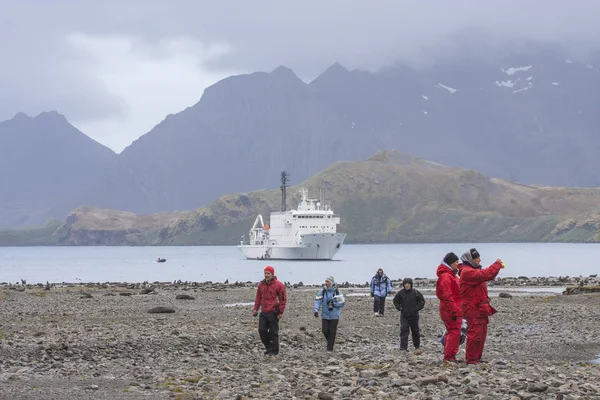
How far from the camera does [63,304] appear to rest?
139 feet

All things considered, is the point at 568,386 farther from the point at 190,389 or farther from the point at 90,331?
the point at 90,331

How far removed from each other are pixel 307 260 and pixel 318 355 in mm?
132778

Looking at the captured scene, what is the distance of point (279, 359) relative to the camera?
823 inches

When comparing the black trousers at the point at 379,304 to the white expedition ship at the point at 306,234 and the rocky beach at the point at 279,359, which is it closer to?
the rocky beach at the point at 279,359

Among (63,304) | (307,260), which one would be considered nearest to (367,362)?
(63,304)

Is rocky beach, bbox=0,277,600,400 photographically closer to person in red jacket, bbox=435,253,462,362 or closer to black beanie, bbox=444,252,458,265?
person in red jacket, bbox=435,253,462,362

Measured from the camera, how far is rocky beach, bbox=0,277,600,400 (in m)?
15.2

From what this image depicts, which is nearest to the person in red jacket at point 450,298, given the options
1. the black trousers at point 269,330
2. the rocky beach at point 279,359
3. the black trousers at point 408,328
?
the rocky beach at point 279,359

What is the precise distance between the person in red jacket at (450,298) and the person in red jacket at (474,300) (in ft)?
0.96

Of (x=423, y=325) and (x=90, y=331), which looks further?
(x=423, y=325)

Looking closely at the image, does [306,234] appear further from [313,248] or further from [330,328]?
[330,328]

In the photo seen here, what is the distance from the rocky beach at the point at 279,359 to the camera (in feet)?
49.8

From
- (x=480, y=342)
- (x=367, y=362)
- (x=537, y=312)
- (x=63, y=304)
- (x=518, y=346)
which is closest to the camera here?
(x=480, y=342)

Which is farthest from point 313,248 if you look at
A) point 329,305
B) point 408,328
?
point 329,305
